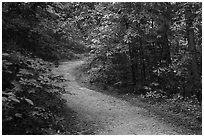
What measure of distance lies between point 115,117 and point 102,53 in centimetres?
475

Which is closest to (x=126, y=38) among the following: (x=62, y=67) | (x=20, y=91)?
(x=20, y=91)

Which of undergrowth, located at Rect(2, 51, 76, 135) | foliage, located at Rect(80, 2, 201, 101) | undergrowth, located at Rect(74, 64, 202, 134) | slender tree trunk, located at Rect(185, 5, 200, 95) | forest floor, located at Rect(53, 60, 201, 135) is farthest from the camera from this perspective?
foliage, located at Rect(80, 2, 201, 101)

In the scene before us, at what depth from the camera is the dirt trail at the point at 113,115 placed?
343 inches

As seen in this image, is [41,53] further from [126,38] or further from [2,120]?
[126,38]

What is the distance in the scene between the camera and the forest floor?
868 centimetres

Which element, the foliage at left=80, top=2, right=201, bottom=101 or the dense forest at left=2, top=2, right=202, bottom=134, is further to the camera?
the foliage at left=80, top=2, right=201, bottom=101

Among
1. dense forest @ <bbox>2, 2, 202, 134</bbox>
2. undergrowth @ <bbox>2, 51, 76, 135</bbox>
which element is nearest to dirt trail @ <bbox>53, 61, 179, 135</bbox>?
undergrowth @ <bbox>2, 51, 76, 135</bbox>

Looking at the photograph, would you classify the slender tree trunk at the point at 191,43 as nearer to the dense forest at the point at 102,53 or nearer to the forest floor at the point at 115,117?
the dense forest at the point at 102,53

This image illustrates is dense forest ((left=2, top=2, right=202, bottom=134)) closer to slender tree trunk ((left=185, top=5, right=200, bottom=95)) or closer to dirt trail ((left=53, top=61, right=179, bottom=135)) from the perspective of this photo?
slender tree trunk ((left=185, top=5, right=200, bottom=95))

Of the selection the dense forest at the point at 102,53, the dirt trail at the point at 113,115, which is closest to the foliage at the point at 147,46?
the dense forest at the point at 102,53

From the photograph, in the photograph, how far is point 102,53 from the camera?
554 inches

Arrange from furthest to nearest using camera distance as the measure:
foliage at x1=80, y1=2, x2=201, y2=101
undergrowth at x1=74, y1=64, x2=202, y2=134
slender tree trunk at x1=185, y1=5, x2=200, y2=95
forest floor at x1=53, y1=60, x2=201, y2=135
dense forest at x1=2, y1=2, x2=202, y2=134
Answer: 1. foliage at x1=80, y1=2, x2=201, y2=101
2. slender tree trunk at x1=185, y1=5, x2=200, y2=95
3. undergrowth at x1=74, y1=64, x2=202, y2=134
4. forest floor at x1=53, y1=60, x2=201, y2=135
5. dense forest at x1=2, y1=2, x2=202, y2=134

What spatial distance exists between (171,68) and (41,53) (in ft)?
18.9

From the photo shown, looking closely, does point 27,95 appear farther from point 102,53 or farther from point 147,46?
point 147,46
